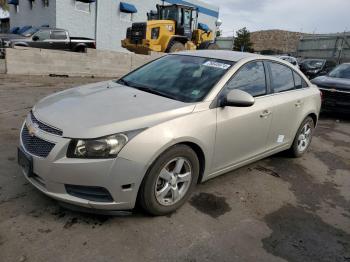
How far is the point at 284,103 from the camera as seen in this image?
4.65 metres

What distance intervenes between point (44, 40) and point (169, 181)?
51.9 ft

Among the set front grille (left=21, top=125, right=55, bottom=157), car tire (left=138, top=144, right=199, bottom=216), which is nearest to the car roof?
car tire (left=138, top=144, right=199, bottom=216)

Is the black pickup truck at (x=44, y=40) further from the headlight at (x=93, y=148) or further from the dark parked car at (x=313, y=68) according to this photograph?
the headlight at (x=93, y=148)

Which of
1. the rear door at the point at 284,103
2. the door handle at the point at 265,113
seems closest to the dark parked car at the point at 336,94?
the rear door at the point at 284,103

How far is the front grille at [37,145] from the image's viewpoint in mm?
2936

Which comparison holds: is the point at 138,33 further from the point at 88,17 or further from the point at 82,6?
the point at 88,17

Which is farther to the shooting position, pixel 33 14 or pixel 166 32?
pixel 33 14

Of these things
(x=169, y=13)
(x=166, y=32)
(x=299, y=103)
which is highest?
(x=169, y=13)

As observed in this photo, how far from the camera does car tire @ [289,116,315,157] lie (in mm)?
5301

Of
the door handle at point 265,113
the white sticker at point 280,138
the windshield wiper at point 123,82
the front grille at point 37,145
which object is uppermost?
the windshield wiper at point 123,82

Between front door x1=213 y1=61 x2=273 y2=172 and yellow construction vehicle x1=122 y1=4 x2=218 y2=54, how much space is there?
13440mm

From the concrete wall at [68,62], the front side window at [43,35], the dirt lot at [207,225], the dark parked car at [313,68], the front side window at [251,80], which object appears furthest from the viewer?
the dark parked car at [313,68]

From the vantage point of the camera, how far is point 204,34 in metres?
20.4

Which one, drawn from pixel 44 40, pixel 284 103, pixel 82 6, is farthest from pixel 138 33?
pixel 284 103
